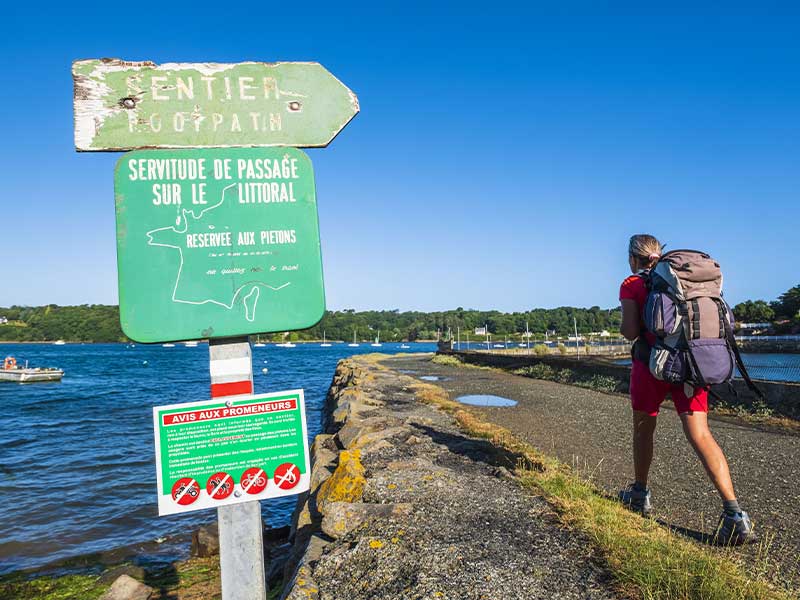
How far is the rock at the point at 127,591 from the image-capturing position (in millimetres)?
4691

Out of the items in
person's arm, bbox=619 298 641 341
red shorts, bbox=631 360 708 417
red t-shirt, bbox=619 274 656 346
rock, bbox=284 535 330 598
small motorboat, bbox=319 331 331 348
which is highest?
red t-shirt, bbox=619 274 656 346

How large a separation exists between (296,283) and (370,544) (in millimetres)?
1964

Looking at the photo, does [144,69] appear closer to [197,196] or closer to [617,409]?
[197,196]

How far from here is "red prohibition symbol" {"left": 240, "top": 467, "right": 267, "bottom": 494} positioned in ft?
5.79

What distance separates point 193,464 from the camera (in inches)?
68.9

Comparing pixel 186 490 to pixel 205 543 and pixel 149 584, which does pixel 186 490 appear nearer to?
pixel 149 584

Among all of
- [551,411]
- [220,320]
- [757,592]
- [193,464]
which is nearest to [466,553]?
[757,592]

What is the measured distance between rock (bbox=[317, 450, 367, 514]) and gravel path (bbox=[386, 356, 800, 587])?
2331mm

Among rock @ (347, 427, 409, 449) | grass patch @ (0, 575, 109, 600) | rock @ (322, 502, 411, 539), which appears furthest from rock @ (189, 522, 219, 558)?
rock @ (322, 502, 411, 539)

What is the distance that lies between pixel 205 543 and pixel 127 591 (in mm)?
1359

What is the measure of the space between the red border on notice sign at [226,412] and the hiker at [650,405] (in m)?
2.58

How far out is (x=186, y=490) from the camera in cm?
174

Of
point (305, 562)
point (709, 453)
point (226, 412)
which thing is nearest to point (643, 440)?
point (709, 453)

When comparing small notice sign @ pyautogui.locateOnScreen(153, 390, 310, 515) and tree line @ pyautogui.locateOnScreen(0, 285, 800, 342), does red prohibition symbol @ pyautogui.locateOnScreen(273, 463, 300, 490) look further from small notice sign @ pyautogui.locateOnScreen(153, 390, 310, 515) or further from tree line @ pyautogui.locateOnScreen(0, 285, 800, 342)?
tree line @ pyautogui.locateOnScreen(0, 285, 800, 342)
